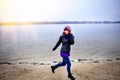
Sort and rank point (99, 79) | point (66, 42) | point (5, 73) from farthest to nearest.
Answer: point (5, 73) → point (99, 79) → point (66, 42)

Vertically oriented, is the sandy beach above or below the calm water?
above

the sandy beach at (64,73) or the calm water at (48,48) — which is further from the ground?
the sandy beach at (64,73)

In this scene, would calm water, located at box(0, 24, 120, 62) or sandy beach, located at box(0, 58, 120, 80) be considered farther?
calm water, located at box(0, 24, 120, 62)

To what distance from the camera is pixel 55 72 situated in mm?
11086

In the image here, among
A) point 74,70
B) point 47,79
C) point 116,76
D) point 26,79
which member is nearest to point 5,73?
point 26,79

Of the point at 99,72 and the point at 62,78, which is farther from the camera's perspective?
the point at 99,72

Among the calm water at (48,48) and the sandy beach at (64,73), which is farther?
the calm water at (48,48)

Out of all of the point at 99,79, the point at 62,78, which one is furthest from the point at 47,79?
the point at 99,79

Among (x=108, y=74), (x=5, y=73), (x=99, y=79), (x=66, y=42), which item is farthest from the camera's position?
(x=5, y=73)

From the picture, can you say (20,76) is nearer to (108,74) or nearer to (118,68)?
(108,74)

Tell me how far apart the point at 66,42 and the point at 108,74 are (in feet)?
10.6

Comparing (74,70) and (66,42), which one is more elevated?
(66,42)

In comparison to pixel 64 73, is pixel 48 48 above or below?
below

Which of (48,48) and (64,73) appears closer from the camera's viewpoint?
(64,73)
